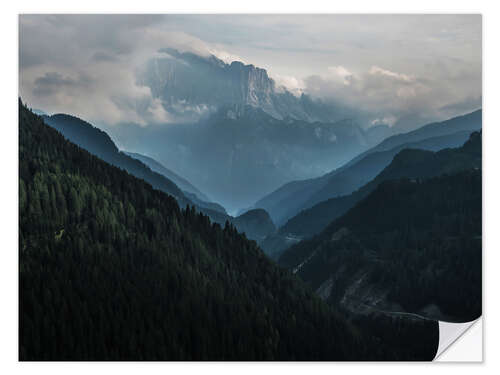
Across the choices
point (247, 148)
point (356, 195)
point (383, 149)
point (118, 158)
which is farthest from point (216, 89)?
point (356, 195)

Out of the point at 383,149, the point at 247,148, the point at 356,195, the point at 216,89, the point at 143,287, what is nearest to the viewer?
the point at 143,287

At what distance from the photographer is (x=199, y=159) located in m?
21.7

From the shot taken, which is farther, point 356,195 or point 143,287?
point 356,195

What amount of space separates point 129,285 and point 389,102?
11.2 metres

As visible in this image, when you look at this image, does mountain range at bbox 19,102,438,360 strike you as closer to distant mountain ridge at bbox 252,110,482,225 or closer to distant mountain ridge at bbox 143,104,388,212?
distant mountain ridge at bbox 143,104,388,212

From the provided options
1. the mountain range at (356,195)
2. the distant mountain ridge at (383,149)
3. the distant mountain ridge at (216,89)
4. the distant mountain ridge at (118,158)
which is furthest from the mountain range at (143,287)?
the mountain range at (356,195)

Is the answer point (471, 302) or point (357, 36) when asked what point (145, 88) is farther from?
point (471, 302)

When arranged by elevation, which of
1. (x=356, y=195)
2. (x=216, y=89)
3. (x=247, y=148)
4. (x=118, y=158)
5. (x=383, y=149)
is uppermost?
(x=356, y=195)

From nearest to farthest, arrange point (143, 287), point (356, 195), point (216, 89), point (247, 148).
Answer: point (143, 287), point (216, 89), point (247, 148), point (356, 195)

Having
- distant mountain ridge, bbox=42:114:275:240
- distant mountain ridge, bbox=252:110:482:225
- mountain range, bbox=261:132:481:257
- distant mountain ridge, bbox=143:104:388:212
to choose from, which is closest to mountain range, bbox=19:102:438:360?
distant mountain ridge, bbox=42:114:275:240

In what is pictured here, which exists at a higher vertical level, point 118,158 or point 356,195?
point 356,195

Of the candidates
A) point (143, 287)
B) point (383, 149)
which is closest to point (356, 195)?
point (383, 149)

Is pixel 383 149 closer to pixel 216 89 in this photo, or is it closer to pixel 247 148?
pixel 247 148
